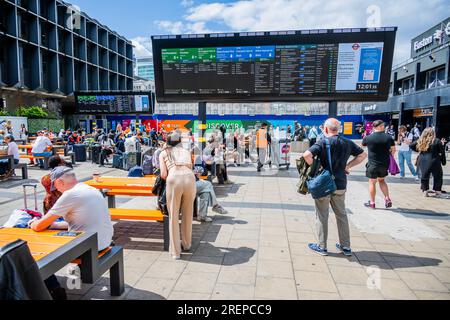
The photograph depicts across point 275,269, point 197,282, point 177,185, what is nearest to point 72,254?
point 197,282

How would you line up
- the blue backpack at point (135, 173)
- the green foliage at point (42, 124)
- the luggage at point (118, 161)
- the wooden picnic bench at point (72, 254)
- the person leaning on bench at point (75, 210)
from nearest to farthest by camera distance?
the wooden picnic bench at point (72, 254) < the person leaning on bench at point (75, 210) < the blue backpack at point (135, 173) < the luggage at point (118, 161) < the green foliage at point (42, 124)

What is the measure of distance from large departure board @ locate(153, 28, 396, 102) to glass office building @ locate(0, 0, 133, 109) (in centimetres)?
2735

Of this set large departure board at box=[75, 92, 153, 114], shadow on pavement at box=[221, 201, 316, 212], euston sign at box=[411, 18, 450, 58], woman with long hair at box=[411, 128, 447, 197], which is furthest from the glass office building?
euston sign at box=[411, 18, 450, 58]

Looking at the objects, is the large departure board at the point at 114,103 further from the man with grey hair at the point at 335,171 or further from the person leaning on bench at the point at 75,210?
the person leaning on bench at the point at 75,210

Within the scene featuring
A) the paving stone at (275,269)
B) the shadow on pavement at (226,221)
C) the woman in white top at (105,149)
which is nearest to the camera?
the paving stone at (275,269)

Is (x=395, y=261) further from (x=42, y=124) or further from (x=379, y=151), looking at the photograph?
(x=42, y=124)

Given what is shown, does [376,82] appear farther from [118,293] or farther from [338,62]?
[118,293]

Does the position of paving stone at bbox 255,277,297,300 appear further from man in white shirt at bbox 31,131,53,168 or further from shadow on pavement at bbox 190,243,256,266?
man in white shirt at bbox 31,131,53,168

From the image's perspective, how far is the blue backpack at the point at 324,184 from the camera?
426 cm

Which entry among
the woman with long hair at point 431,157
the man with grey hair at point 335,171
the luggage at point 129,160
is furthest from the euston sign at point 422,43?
the man with grey hair at point 335,171

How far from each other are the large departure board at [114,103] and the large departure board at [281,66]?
39.9 ft

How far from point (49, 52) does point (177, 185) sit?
137ft

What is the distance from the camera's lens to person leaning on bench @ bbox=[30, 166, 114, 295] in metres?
3.12
